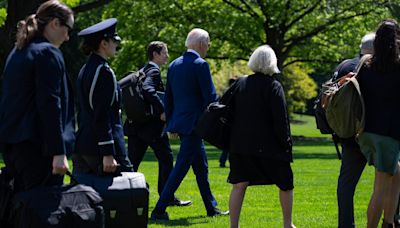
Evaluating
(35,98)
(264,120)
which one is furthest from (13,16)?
(35,98)

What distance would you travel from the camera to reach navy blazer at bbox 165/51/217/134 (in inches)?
408

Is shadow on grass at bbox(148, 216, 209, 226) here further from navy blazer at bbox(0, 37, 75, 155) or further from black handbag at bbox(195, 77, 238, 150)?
navy blazer at bbox(0, 37, 75, 155)

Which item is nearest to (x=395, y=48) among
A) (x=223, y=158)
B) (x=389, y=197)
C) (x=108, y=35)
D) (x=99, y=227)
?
(x=389, y=197)

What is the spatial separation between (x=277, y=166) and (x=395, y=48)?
158 centimetres

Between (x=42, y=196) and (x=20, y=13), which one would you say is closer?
(x=42, y=196)

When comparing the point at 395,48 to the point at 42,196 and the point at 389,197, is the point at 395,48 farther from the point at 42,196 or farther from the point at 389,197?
the point at 42,196

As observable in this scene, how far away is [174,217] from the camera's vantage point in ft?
35.3

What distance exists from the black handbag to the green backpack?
990 millimetres

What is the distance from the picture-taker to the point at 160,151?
1152 cm

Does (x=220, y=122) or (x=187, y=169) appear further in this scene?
(x=187, y=169)

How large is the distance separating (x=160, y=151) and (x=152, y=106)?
2.24ft

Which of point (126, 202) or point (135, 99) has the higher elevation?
point (135, 99)

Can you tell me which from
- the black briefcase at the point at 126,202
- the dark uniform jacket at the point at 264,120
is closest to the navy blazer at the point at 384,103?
the dark uniform jacket at the point at 264,120

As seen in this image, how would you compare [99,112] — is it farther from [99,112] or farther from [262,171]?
→ [262,171]
